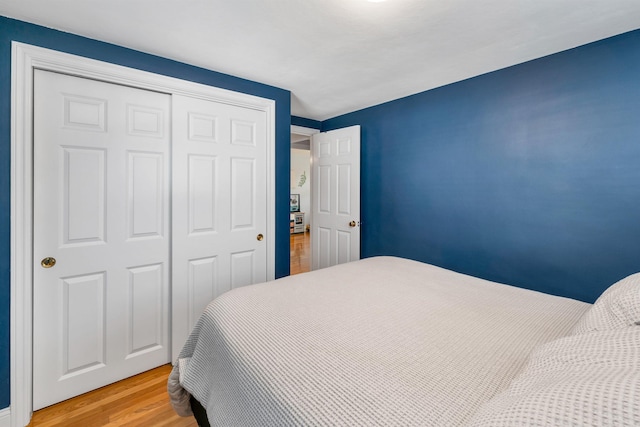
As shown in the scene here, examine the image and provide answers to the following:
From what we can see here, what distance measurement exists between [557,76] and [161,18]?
258 cm

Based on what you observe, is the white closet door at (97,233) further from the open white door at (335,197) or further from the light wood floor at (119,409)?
the open white door at (335,197)

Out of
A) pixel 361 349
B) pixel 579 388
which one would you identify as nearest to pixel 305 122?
pixel 361 349

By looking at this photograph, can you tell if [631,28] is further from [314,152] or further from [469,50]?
[314,152]

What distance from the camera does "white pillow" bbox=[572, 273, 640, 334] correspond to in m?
0.81

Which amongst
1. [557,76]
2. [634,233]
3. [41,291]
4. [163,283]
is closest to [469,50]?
[557,76]

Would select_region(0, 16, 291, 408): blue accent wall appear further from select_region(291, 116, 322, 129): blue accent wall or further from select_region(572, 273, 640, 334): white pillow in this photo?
select_region(572, 273, 640, 334): white pillow

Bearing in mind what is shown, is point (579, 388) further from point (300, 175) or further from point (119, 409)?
point (300, 175)

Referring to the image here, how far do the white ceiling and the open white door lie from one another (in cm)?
113

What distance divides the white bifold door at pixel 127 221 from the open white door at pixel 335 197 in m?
1.20

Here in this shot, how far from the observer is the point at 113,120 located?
6.31 ft

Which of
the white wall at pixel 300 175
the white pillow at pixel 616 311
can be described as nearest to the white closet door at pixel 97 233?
the white pillow at pixel 616 311

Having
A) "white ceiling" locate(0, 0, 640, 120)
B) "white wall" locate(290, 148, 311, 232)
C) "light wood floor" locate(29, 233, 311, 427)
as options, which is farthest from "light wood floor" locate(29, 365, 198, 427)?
"white wall" locate(290, 148, 311, 232)

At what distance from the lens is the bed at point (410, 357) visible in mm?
567

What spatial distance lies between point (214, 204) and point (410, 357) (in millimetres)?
1918
